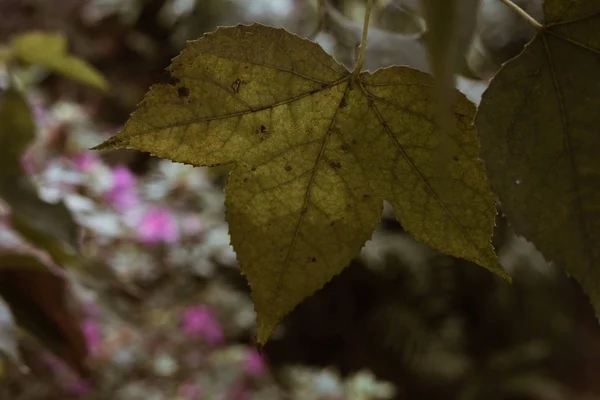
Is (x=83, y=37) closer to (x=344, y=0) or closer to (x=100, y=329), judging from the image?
(x=100, y=329)

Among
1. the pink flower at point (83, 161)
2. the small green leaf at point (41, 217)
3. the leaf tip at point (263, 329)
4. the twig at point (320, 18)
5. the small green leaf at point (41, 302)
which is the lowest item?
the leaf tip at point (263, 329)

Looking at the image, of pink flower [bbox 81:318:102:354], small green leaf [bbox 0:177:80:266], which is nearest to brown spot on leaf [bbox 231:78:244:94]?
small green leaf [bbox 0:177:80:266]

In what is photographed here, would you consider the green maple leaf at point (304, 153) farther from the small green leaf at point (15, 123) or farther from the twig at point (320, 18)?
the small green leaf at point (15, 123)

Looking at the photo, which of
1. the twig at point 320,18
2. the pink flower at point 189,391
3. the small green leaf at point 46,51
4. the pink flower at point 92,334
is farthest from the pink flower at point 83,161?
the twig at point 320,18

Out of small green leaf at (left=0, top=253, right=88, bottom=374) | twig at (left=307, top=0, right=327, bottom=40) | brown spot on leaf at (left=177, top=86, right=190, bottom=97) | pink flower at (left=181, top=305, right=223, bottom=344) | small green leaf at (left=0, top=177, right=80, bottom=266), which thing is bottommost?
brown spot on leaf at (left=177, top=86, right=190, bottom=97)

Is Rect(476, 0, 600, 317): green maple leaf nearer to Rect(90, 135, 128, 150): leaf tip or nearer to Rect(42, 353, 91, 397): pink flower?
Rect(90, 135, 128, 150): leaf tip

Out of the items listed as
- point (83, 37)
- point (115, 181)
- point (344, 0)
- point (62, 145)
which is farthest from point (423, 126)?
point (83, 37)

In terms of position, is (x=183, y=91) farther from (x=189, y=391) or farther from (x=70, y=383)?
(x=189, y=391)
